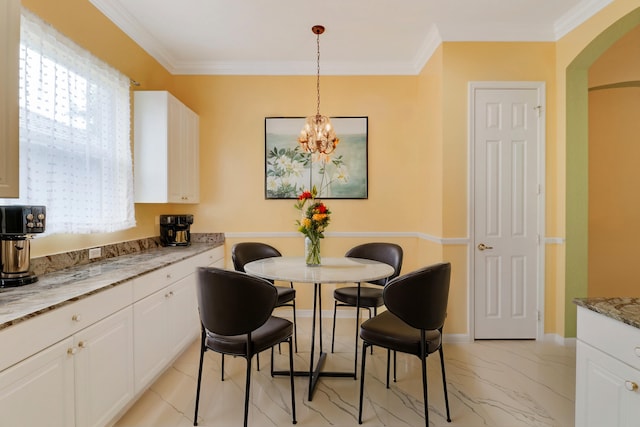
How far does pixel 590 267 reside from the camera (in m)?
3.74

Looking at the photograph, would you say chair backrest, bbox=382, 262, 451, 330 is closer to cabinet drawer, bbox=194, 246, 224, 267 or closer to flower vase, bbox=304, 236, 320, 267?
flower vase, bbox=304, 236, 320, 267

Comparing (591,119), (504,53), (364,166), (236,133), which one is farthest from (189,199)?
(591,119)

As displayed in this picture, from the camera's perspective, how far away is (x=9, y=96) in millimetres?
1468

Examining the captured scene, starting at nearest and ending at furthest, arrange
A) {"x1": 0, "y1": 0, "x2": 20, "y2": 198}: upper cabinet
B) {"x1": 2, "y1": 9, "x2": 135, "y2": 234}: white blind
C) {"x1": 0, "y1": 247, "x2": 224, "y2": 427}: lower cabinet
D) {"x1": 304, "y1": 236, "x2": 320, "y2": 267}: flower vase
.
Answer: {"x1": 0, "y1": 247, "x2": 224, "y2": 427}: lower cabinet < {"x1": 0, "y1": 0, "x2": 20, "y2": 198}: upper cabinet < {"x1": 2, "y1": 9, "x2": 135, "y2": 234}: white blind < {"x1": 304, "y1": 236, "x2": 320, "y2": 267}: flower vase

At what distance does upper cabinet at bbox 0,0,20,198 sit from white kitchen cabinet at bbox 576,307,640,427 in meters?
2.54

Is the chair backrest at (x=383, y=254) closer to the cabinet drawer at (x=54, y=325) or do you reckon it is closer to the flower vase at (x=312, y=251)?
the flower vase at (x=312, y=251)

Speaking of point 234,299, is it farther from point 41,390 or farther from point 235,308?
point 41,390

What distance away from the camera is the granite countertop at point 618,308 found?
1155 mm

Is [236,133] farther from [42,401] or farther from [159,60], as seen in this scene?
[42,401]

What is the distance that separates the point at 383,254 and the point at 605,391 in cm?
182

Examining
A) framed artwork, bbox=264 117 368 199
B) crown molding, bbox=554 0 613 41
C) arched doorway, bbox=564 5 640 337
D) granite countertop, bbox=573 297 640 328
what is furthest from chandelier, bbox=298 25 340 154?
crown molding, bbox=554 0 613 41

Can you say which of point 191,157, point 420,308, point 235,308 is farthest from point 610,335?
point 191,157

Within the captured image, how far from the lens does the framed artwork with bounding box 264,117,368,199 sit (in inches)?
150

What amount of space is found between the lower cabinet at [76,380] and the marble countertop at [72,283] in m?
0.18
